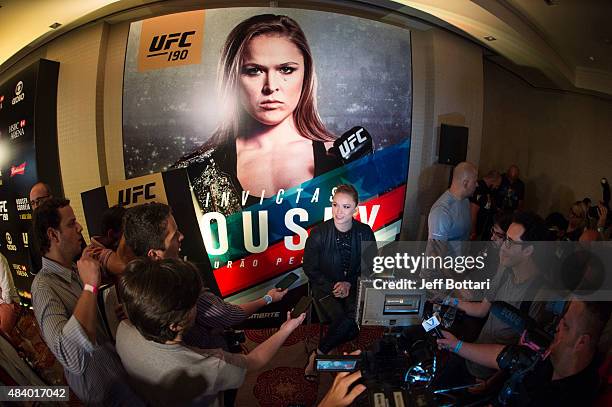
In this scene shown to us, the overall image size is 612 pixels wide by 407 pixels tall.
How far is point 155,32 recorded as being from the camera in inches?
94.5

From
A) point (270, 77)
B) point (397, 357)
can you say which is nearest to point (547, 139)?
point (397, 357)

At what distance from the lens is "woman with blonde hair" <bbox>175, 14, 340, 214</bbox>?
8.48ft

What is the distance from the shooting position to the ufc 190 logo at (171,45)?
2.42 meters

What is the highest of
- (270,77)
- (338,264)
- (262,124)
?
(270,77)

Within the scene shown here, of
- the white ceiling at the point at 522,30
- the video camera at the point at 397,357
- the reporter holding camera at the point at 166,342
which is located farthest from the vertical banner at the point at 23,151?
the video camera at the point at 397,357

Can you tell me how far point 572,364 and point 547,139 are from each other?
39.6 inches

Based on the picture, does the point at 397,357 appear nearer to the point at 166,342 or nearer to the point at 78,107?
the point at 166,342

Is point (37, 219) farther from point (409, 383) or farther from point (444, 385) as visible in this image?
point (444, 385)

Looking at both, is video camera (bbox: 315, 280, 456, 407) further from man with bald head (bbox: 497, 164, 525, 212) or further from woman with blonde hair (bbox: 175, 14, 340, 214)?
woman with blonde hair (bbox: 175, 14, 340, 214)

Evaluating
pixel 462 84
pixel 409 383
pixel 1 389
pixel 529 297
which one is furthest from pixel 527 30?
pixel 1 389

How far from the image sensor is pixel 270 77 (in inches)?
103

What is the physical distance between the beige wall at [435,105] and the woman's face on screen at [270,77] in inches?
26.9

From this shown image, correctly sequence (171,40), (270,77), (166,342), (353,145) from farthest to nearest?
(353,145) < (270,77) < (171,40) < (166,342)

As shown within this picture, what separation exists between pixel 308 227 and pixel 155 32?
4.55ft
